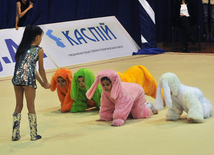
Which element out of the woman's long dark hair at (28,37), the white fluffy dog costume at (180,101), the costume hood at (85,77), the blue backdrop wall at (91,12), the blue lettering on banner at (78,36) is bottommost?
the white fluffy dog costume at (180,101)

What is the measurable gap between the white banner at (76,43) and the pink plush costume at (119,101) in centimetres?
355

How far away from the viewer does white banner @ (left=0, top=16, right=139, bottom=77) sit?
24.4 ft

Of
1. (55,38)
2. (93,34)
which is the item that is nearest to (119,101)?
(55,38)

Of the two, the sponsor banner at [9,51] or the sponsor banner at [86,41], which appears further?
the sponsor banner at [86,41]

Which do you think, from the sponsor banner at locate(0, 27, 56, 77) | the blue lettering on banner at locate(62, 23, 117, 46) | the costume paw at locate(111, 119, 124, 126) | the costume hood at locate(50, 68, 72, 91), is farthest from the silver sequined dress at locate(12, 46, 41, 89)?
the blue lettering on banner at locate(62, 23, 117, 46)

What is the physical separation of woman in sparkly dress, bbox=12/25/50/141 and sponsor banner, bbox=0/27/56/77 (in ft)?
12.4

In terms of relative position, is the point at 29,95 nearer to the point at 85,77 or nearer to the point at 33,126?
the point at 33,126

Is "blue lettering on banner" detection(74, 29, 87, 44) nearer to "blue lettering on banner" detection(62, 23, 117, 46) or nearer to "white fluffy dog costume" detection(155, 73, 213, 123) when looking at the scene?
"blue lettering on banner" detection(62, 23, 117, 46)

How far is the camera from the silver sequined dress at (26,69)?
334cm

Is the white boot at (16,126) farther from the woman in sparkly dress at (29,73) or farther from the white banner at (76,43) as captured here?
the white banner at (76,43)

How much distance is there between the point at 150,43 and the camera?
30.9 ft

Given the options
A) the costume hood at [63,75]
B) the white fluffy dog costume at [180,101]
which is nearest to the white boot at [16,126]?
the costume hood at [63,75]

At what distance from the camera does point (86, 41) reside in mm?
8469

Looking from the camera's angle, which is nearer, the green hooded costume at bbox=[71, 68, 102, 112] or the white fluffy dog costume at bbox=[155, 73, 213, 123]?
the white fluffy dog costume at bbox=[155, 73, 213, 123]
